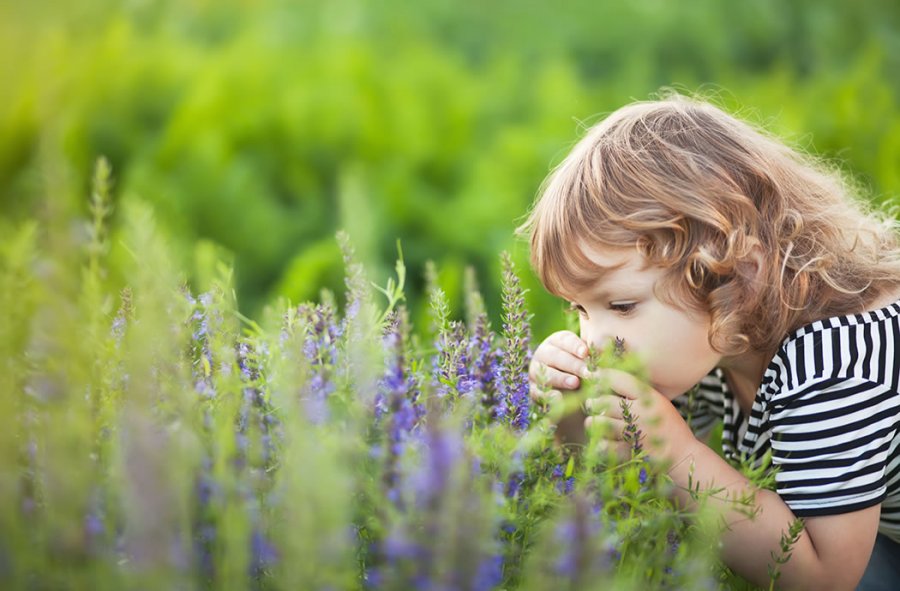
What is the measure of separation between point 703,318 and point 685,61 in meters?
4.71

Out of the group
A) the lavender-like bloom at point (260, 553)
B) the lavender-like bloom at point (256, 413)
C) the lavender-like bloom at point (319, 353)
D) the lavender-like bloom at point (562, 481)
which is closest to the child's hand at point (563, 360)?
the lavender-like bloom at point (562, 481)

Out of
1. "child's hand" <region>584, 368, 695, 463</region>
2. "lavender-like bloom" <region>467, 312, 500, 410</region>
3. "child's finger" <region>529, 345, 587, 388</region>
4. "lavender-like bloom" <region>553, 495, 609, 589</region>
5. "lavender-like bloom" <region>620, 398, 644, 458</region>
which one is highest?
"child's finger" <region>529, 345, 587, 388</region>

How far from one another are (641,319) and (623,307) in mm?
47

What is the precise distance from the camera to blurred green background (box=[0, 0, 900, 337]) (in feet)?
14.6

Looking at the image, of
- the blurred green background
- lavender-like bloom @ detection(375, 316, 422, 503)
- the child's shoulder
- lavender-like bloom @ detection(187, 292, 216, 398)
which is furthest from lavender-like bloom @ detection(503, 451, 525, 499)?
the blurred green background

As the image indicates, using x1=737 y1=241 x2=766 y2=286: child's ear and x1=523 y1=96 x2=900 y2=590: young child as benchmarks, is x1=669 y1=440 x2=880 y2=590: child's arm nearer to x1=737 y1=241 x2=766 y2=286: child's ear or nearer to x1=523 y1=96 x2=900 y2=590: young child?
x1=523 y1=96 x2=900 y2=590: young child

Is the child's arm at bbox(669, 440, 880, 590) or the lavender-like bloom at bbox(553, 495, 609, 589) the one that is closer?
the lavender-like bloom at bbox(553, 495, 609, 589)

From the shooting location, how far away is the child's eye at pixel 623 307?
2.00 meters

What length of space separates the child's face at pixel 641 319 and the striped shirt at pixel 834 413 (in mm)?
212

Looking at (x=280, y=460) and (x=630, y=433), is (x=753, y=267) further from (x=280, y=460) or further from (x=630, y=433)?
(x=280, y=460)

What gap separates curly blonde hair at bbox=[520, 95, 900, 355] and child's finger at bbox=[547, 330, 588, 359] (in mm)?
95

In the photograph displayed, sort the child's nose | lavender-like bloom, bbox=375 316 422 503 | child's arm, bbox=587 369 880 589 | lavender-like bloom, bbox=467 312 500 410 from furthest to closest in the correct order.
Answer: the child's nose → child's arm, bbox=587 369 880 589 → lavender-like bloom, bbox=467 312 500 410 → lavender-like bloom, bbox=375 316 422 503

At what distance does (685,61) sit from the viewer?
20.9ft

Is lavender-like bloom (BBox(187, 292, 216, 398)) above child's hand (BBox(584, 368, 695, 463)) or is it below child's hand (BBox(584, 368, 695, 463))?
above
